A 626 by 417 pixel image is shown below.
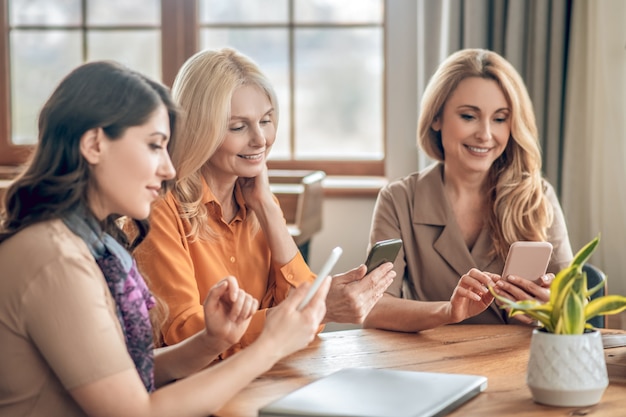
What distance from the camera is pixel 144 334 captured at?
5.22 ft

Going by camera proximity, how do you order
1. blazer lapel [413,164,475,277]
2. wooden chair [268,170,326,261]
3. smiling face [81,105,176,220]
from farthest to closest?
wooden chair [268,170,326,261] → blazer lapel [413,164,475,277] → smiling face [81,105,176,220]

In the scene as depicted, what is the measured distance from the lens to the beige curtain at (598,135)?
3453 millimetres

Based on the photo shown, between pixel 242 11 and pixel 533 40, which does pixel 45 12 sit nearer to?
pixel 242 11

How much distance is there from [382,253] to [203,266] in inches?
16.7

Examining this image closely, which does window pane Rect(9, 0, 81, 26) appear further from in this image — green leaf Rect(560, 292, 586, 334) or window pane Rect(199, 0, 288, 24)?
green leaf Rect(560, 292, 586, 334)

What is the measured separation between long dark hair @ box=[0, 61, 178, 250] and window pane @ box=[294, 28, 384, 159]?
10.4 feet

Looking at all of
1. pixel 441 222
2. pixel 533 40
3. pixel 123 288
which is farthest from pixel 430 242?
pixel 533 40

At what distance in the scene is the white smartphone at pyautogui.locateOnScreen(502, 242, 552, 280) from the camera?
6.71 feet

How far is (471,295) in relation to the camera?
209 cm

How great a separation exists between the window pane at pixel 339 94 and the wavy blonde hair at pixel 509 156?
1926mm

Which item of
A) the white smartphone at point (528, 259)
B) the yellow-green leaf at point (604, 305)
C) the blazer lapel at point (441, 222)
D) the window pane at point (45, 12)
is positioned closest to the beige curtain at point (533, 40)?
the blazer lapel at point (441, 222)

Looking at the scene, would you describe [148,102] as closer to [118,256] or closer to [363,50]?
[118,256]

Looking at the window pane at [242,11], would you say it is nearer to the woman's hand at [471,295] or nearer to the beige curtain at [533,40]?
the beige curtain at [533,40]

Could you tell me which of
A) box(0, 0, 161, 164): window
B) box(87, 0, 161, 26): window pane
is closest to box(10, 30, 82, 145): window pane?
box(0, 0, 161, 164): window
